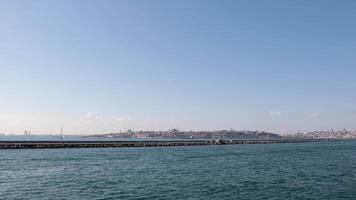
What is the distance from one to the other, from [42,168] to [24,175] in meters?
7.26

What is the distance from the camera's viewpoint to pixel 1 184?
3550cm

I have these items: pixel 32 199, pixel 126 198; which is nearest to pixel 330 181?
pixel 126 198

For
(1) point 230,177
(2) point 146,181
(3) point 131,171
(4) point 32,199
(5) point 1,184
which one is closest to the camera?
(4) point 32,199

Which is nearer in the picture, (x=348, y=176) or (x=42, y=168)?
(x=348, y=176)

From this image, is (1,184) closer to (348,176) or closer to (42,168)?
(42,168)

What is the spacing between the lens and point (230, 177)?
139 feet

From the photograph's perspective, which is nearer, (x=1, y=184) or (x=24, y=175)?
(x=1, y=184)

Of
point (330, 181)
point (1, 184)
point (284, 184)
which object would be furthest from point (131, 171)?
point (330, 181)

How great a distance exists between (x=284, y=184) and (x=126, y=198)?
17.0 m

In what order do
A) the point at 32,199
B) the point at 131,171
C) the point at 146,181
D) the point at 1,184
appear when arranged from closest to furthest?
the point at 32,199, the point at 1,184, the point at 146,181, the point at 131,171

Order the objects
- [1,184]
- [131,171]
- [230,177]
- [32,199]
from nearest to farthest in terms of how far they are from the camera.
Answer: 1. [32,199]
2. [1,184]
3. [230,177]
4. [131,171]

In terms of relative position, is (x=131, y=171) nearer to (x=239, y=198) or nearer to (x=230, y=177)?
(x=230, y=177)

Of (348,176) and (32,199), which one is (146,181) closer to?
(32,199)

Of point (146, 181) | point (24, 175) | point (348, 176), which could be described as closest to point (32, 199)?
point (146, 181)
